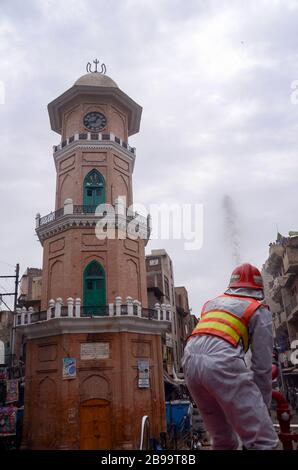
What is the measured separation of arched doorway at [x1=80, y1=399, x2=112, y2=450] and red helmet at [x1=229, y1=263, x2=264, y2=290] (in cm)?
1697

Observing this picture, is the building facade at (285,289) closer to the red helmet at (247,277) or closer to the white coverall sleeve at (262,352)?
the red helmet at (247,277)

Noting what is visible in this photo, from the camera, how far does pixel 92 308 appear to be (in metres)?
20.7

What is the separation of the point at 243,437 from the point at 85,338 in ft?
57.7

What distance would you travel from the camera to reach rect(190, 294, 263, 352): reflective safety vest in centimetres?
361

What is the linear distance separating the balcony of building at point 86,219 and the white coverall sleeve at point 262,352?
1892cm

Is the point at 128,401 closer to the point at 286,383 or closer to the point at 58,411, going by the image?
the point at 58,411

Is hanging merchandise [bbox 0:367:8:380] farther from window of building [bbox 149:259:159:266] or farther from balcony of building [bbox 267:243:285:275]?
balcony of building [bbox 267:243:285:275]

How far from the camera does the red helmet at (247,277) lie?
4.06 m

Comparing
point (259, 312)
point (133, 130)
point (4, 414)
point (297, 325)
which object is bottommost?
point (4, 414)

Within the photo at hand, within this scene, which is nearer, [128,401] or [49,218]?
[128,401]

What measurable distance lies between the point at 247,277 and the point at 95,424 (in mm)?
17269

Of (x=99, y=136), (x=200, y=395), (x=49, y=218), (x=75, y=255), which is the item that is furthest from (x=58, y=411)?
(x=200, y=395)

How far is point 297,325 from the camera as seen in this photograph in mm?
34438

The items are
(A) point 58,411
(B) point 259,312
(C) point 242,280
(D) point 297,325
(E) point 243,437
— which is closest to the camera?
(E) point 243,437
